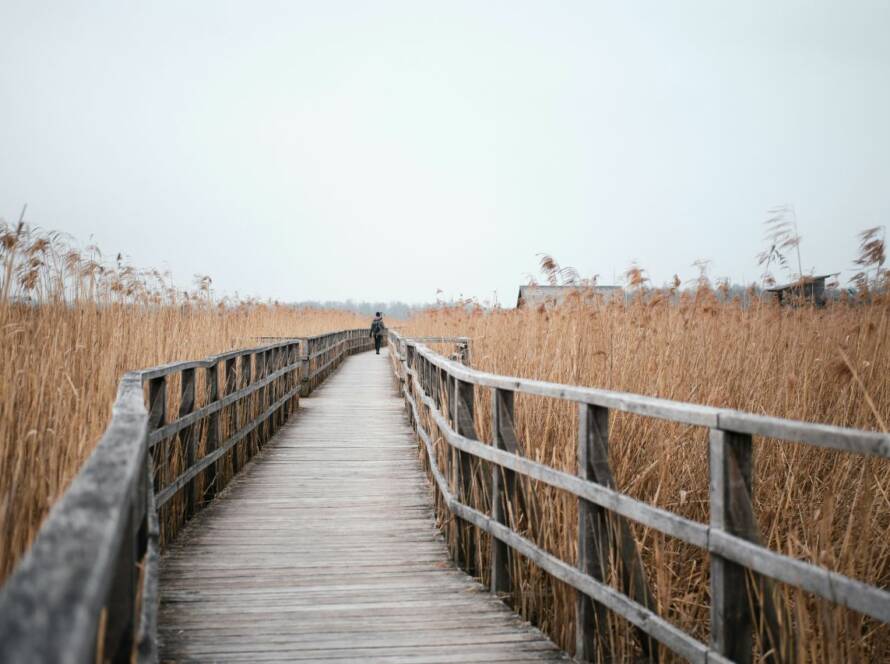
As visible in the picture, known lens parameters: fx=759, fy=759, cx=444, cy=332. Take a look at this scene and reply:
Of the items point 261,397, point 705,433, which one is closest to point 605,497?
point 705,433

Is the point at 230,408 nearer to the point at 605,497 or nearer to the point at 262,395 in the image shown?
the point at 262,395

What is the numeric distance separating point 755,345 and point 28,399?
4.97 meters

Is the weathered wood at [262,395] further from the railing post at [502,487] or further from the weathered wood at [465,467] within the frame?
the railing post at [502,487]

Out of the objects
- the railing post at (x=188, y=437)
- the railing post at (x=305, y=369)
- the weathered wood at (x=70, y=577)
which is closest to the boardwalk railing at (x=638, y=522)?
the weathered wood at (x=70, y=577)

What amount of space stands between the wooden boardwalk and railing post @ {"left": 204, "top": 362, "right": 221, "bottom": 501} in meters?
0.13

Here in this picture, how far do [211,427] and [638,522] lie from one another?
14.2ft

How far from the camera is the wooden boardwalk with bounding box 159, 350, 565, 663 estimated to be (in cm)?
349

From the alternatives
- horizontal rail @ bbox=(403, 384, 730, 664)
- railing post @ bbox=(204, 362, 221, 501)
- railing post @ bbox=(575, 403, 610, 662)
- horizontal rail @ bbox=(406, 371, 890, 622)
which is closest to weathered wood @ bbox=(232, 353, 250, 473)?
railing post @ bbox=(204, 362, 221, 501)

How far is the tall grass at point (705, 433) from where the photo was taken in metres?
3.26

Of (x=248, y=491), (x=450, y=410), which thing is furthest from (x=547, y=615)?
(x=248, y=491)

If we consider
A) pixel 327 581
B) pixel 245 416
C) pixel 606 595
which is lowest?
pixel 327 581

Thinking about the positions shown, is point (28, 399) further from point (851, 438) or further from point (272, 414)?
point (272, 414)

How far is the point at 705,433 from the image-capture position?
4363mm

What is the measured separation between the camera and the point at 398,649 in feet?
11.4
